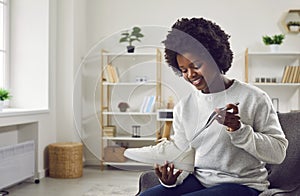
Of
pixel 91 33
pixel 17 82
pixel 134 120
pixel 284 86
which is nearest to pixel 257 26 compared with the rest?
pixel 284 86

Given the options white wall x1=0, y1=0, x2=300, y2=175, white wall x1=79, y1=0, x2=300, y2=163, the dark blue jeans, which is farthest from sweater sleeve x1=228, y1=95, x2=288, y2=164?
white wall x1=79, y1=0, x2=300, y2=163

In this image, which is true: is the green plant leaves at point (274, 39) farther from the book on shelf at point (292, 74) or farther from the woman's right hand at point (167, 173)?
the woman's right hand at point (167, 173)

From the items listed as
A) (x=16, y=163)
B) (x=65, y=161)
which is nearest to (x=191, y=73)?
(x=16, y=163)

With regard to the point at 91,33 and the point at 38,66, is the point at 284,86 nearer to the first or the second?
the point at 91,33

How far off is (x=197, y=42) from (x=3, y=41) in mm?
3207

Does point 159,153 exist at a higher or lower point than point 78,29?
lower

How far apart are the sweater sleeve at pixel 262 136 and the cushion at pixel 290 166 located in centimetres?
42

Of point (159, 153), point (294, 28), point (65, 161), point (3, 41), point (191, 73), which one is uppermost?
point (294, 28)

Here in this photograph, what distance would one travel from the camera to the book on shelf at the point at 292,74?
4184 mm

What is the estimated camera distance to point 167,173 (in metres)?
1.31

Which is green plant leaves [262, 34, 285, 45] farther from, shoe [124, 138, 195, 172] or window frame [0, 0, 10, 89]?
shoe [124, 138, 195, 172]

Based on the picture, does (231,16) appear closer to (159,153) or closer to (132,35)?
(132,35)

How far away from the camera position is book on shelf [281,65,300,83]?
4.18 m

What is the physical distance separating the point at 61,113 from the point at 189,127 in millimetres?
2954
